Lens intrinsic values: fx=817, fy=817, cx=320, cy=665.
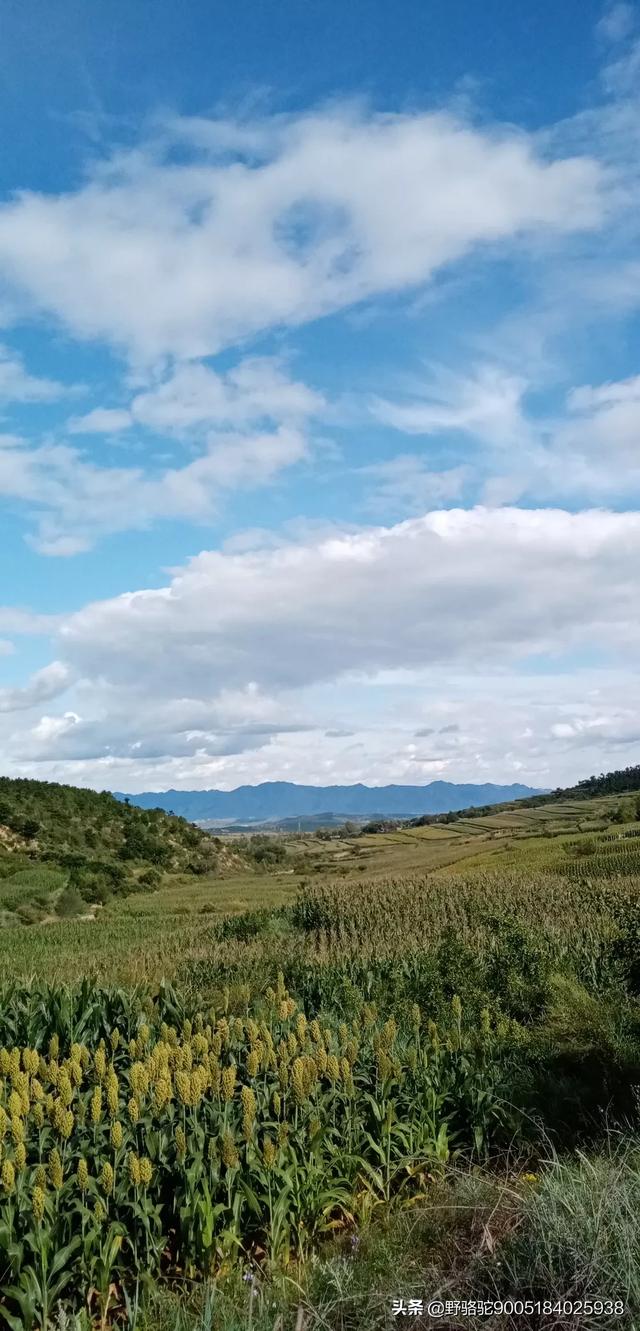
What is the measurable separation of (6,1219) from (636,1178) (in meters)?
3.40

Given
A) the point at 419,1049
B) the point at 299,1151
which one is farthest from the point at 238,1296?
the point at 419,1049

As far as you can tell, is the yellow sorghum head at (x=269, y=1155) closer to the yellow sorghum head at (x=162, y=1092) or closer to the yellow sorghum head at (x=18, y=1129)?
the yellow sorghum head at (x=162, y=1092)

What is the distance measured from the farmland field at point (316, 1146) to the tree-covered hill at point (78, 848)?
27.0m

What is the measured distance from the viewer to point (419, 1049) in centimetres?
746

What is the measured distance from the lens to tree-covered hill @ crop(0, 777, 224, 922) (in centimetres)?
3712

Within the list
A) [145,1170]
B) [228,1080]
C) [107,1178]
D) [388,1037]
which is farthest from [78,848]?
[145,1170]

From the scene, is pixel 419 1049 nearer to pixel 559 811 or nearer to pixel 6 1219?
pixel 6 1219

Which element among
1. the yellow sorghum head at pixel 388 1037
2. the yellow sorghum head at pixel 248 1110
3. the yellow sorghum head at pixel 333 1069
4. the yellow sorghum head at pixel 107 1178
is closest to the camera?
the yellow sorghum head at pixel 107 1178

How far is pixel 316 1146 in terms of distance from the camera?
5.68 meters

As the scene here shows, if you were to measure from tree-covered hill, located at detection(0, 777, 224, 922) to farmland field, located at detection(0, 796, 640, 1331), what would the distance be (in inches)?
1062

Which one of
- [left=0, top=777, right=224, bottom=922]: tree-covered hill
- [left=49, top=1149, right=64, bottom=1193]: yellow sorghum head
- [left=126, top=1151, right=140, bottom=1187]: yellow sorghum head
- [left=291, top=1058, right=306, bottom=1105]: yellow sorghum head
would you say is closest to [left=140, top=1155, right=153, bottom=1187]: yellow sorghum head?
[left=126, top=1151, right=140, bottom=1187]: yellow sorghum head

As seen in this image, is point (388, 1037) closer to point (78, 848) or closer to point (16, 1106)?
point (16, 1106)

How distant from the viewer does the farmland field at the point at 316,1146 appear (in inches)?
159

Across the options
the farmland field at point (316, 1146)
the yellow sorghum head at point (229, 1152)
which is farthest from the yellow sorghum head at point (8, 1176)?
the yellow sorghum head at point (229, 1152)
